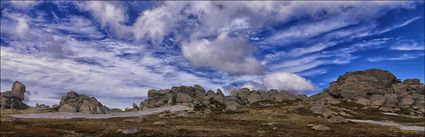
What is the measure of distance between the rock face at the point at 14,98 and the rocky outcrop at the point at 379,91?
120330 millimetres

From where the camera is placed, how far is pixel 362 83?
179750mm

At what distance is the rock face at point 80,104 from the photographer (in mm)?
134863

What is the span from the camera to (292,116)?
119 meters

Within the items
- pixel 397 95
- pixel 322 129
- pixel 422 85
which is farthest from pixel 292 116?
pixel 422 85

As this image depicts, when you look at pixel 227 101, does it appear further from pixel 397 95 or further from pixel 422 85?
pixel 422 85

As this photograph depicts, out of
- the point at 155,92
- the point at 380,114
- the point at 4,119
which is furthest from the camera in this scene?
the point at 155,92

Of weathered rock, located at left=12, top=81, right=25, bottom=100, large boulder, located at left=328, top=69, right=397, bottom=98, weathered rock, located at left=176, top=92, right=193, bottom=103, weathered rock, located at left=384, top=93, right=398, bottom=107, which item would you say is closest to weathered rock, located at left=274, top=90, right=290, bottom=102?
large boulder, located at left=328, top=69, right=397, bottom=98

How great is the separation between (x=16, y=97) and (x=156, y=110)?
50.1 metres

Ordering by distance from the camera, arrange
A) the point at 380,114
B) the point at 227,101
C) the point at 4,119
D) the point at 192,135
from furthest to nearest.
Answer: the point at 227,101 < the point at 380,114 < the point at 4,119 < the point at 192,135

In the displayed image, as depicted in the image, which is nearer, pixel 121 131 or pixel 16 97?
pixel 121 131

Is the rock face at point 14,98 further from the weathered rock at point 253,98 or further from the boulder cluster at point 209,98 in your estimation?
the weathered rock at point 253,98

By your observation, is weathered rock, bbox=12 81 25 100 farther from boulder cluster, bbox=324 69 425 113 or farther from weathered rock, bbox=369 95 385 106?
weathered rock, bbox=369 95 385 106

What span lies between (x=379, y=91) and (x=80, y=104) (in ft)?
384

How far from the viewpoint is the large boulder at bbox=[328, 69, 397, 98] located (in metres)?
177
